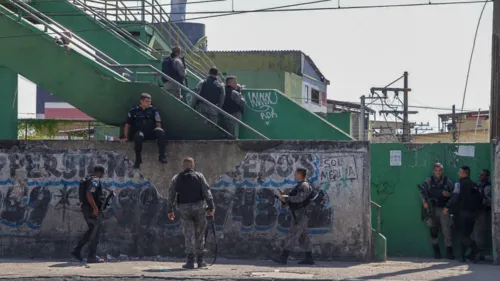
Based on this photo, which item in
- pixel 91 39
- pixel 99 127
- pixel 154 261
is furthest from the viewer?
pixel 99 127

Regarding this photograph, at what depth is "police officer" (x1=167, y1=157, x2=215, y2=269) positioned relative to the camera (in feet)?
43.9

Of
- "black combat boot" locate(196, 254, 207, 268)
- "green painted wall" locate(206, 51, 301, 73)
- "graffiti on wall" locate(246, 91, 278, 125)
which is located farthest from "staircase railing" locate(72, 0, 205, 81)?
"green painted wall" locate(206, 51, 301, 73)

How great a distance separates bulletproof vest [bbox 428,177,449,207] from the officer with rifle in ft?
19.6

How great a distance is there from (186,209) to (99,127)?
13.6 meters

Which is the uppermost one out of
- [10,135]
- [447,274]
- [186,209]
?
[10,135]

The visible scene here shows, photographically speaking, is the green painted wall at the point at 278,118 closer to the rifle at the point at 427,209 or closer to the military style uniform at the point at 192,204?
the rifle at the point at 427,209

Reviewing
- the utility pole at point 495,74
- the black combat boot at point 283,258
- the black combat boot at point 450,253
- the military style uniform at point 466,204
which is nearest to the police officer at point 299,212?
the black combat boot at point 283,258

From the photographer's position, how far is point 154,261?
1475 centimetres

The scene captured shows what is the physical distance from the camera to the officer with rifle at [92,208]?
14.0 m

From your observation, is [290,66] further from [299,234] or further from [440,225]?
[299,234]

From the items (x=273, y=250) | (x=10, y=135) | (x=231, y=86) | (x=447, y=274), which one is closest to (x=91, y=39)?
(x=10, y=135)

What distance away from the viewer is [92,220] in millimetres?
14102

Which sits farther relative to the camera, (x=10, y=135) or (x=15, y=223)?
(x=10, y=135)

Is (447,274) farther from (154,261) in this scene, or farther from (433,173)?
(154,261)
